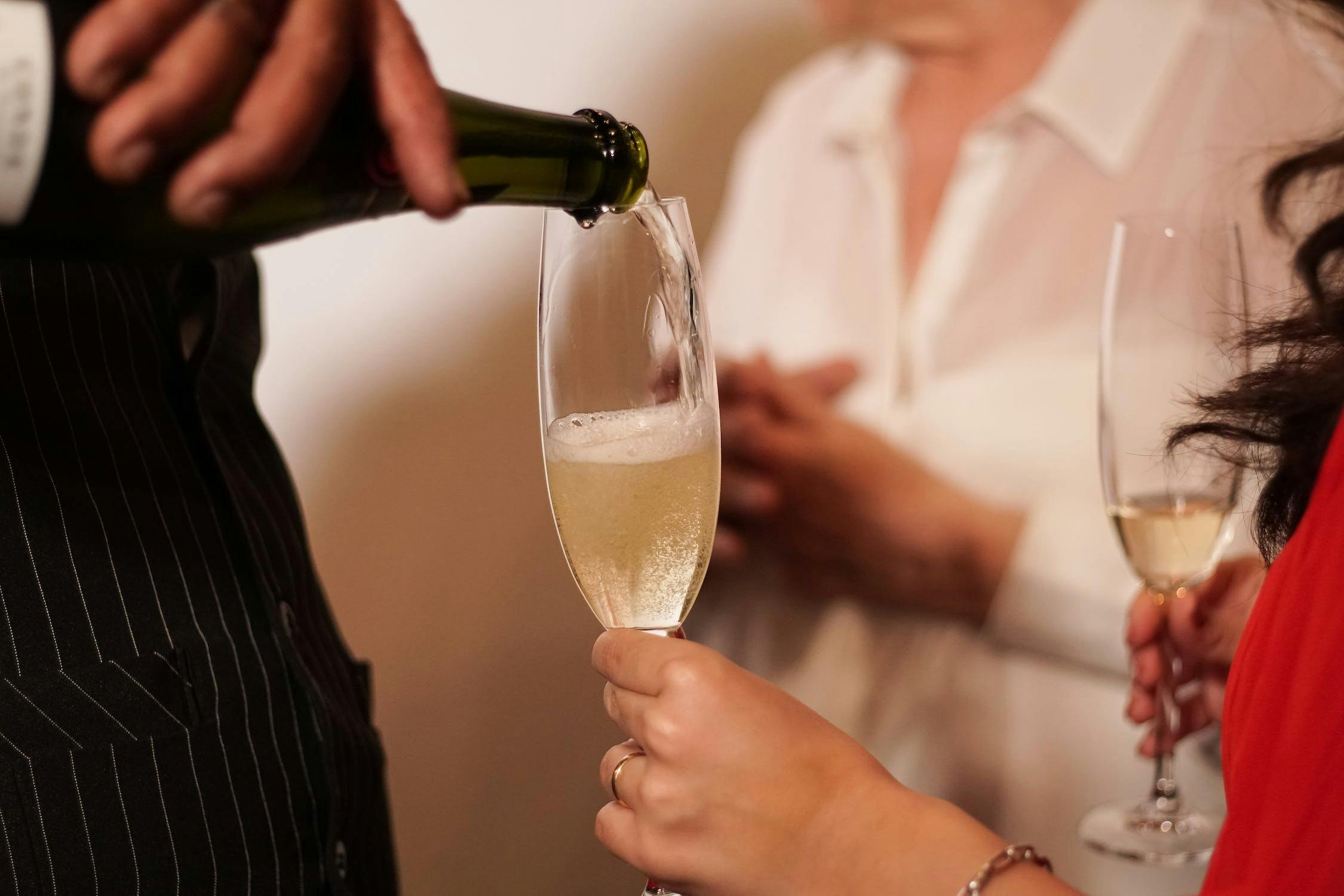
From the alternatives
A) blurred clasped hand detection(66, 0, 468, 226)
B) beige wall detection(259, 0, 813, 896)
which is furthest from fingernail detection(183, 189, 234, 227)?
beige wall detection(259, 0, 813, 896)

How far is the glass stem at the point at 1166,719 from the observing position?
0.86m

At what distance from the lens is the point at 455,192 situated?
17.0 inches

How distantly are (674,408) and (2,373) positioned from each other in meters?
0.39

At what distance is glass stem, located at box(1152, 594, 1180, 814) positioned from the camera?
33.9 inches

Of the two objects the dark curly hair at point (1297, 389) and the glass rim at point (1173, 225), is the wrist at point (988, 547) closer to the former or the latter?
the glass rim at point (1173, 225)

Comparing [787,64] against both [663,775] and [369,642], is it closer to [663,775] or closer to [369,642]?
[369,642]

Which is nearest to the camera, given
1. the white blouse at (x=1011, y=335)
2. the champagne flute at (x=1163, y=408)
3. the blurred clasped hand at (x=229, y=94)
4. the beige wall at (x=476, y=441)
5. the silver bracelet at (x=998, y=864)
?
the blurred clasped hand at (x=229, y=94)

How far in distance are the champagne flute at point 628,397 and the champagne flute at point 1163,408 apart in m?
0.33

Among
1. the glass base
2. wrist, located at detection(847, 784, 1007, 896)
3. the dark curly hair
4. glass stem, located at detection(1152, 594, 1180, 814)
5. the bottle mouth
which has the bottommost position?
the glass base

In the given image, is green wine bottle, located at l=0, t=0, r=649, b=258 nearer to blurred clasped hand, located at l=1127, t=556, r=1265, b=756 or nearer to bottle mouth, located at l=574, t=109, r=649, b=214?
bottle mouth, located at l=574, t=109, r=649, b=214

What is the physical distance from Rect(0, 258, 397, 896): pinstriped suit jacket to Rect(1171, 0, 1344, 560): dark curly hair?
1.90 ft

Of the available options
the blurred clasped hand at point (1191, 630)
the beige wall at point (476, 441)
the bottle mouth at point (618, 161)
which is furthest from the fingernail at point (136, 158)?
the beige wall at point (476, 441)

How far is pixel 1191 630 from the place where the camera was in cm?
87

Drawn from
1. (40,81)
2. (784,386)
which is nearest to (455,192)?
(40,81)
